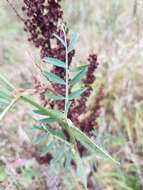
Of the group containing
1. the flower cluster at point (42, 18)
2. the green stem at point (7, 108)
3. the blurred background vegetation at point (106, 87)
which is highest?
the blurred background vegetation at point (106, 87)

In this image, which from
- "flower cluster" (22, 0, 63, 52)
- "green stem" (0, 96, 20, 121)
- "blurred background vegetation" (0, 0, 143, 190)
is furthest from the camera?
"blurred background vegetation" (0, 0, 143, 190)

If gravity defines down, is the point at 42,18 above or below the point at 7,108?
above

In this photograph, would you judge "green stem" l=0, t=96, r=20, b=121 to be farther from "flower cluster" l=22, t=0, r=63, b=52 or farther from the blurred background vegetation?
the blurred background vegetation

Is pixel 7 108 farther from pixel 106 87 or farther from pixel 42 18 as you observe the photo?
pixel 106 87

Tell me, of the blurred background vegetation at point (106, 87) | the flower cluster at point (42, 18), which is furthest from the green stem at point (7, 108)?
the blurred background vegetation at point (106, 87)

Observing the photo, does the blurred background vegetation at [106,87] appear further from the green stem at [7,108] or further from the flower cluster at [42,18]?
the green stem at [7,108]

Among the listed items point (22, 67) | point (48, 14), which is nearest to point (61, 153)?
point (48, 14)

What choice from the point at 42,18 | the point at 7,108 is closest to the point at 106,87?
the point at 42,18

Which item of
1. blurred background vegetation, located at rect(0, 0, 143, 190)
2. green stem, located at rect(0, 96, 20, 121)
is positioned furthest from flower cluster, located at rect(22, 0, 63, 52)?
blurred background vegetation, located at rect(0, 0, 143, 190)
